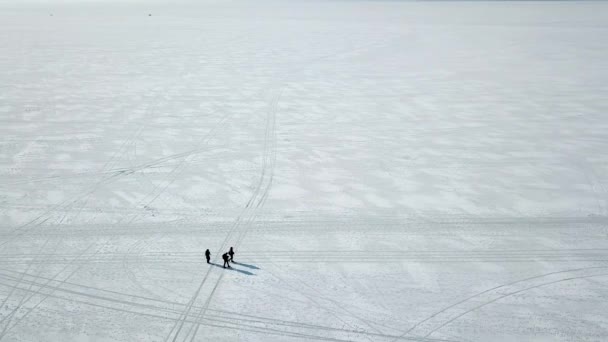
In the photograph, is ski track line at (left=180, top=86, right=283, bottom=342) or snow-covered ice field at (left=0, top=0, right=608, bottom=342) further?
ski track line at (left=180, top=86, right=283, bottom=342)

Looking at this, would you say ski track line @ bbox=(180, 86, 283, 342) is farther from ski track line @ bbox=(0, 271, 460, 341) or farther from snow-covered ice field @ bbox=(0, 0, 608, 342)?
ski track line @ bbox=(0, 271, 460, 341)

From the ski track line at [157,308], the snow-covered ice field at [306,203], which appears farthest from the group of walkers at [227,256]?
the ski track line at [157,308]

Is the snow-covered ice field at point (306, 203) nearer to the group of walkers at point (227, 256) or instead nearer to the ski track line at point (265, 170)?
the ski track line at point (265, 170)

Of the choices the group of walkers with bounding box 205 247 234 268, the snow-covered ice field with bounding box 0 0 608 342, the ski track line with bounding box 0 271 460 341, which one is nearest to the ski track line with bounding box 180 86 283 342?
the snow-covered ice field with bounding box 0 0 608 342

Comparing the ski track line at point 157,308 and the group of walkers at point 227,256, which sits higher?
the group of walkers at point 227,256

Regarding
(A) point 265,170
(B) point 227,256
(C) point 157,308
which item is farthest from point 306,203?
(C) point 157,308

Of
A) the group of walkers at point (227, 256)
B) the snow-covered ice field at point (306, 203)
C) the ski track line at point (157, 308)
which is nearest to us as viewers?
the ski track line at point (157, 308)

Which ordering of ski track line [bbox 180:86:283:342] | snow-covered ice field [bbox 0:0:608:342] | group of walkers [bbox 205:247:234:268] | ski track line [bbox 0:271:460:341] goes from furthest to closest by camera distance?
1. group of walkers [bbox 205:247:234:268]
2. ski track line [bbox 180:86:283:342]
3. snow-covered ice field [bbox 0:0:608:342]
4. ski track line [bbox 0:271:460:341]

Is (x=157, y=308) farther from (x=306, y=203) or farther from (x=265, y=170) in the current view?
(x=265, y=170)

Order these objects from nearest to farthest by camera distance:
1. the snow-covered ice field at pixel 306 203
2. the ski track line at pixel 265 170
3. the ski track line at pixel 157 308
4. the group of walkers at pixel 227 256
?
the ski track line at pixel 157 308 → the snow-covered ice field at pixel 306 203 → the ski track line at pixel 265 170 → the group of walkers at pixel 227 256
